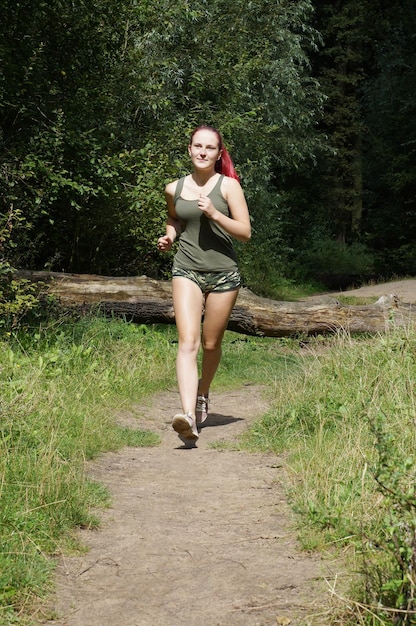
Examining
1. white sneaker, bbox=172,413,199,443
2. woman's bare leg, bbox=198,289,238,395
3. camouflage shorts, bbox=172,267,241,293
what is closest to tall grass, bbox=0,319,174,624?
white sneaker, bbox=172,413,199,443

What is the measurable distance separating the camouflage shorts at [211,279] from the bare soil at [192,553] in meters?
1.20

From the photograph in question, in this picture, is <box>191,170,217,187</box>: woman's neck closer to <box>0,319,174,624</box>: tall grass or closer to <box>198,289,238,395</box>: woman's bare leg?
<box>198,289,238,395</box>: woman's bare leg

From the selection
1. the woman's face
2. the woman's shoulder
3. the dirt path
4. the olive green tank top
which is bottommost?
the dirt path

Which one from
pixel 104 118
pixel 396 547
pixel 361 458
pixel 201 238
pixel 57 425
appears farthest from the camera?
pixel 104 118

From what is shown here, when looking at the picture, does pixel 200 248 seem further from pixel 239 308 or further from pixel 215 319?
pixel 239 308

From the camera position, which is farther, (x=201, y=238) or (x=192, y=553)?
(x=201, y=238)

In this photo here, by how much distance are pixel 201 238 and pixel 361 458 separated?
87.8 inches

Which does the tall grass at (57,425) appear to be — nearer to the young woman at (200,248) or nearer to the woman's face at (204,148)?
the young woman at (200,248)

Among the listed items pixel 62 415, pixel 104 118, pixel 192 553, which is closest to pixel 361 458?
pixel 192 553

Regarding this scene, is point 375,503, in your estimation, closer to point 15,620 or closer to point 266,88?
point 15,620

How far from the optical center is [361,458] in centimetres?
521

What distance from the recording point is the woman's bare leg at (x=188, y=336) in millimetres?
6527

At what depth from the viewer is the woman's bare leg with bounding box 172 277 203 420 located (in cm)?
653

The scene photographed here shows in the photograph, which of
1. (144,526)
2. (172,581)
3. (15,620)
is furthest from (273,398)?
(15,620)
